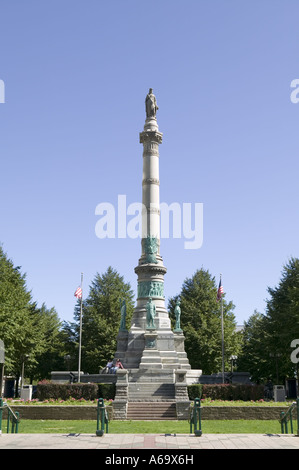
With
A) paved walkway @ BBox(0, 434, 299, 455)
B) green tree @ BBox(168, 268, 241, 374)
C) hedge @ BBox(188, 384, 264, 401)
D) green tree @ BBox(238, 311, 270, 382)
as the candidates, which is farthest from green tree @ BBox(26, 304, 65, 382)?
paved walkway @ BBox(0, 434, 299, 455)

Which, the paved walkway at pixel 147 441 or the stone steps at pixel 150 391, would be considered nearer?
Result: the paved walkway at pixel 147 441

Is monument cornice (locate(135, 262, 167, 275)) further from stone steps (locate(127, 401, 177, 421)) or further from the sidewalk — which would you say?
the sidewalk

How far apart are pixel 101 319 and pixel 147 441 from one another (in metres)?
42.7

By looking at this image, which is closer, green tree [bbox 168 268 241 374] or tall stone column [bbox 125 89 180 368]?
tall stone column [bbox 125 89 180 368]

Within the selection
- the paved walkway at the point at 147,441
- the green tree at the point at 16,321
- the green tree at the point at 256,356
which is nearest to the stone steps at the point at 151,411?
the paved walkway at the point at 147,441

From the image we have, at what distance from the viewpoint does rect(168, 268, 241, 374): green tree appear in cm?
5450

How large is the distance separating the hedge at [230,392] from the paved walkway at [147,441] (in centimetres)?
1324

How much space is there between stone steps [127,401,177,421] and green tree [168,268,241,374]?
89.7ft

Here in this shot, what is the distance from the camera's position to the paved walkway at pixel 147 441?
13.5m

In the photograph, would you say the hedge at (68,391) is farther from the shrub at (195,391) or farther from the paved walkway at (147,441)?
the paved walkway at (147,441)

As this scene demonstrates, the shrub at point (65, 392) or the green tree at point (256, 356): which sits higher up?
the green tree at point (256, 356)

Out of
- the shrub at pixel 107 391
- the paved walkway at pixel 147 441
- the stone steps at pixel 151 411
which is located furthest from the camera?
the shrub at pixel 107 391
